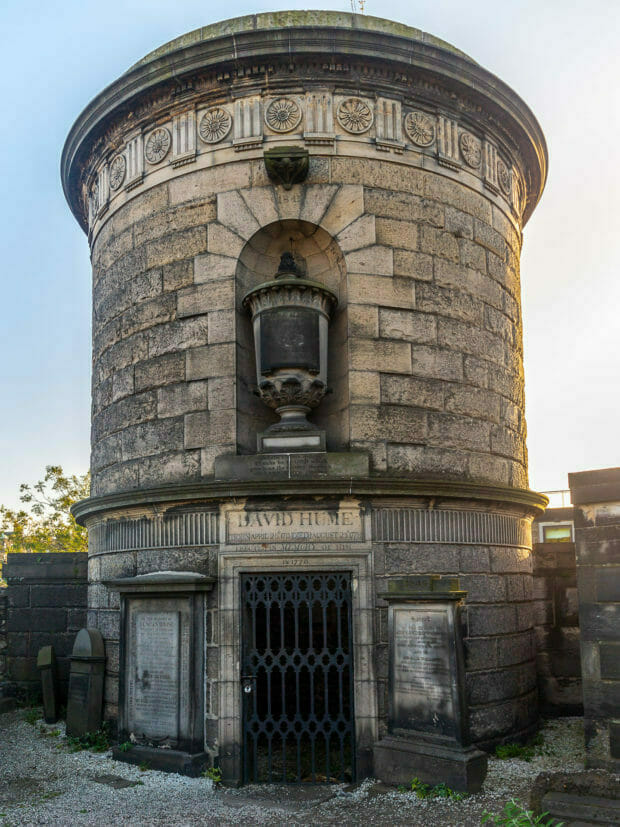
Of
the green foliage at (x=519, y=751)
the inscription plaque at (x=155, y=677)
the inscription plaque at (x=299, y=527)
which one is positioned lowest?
the green foliage at (x=519, y=751)

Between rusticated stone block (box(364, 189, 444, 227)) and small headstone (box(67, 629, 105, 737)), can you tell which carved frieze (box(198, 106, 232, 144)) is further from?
small headstone (box(67, 629, 105, 737))

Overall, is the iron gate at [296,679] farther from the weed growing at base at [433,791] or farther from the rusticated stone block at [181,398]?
the rusticated stone block at [181,398]

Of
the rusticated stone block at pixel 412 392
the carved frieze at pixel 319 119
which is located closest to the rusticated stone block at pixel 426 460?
the rusticated stone block at pixel 412 392

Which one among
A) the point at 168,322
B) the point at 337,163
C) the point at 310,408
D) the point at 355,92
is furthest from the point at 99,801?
the point at 355,92

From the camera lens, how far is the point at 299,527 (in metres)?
8.78

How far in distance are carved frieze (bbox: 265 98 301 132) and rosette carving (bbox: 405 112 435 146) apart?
144 centimetres

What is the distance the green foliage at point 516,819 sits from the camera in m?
5.51

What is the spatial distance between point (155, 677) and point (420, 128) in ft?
24.5

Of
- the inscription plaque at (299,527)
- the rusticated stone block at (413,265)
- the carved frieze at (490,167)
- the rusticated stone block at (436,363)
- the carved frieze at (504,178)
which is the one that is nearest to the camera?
the inscription plaque at (299,527)

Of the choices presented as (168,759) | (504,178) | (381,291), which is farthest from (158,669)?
(504,178)

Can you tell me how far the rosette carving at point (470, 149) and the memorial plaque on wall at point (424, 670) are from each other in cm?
605

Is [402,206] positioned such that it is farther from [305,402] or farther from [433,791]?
[433,791]

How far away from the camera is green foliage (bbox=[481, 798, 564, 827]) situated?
551cm

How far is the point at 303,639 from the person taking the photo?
10.2 metres
